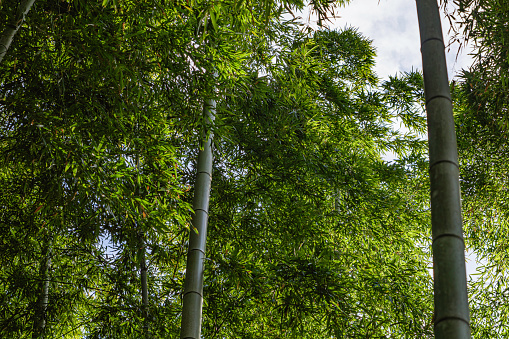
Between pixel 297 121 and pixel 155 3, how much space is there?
1.76 metres

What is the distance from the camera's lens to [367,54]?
581 centimetres

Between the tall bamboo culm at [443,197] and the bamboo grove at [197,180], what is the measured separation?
3.86 ft

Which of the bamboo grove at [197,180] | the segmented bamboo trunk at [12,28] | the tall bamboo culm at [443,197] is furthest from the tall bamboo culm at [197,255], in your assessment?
the tall bamboo culm at [443,197]

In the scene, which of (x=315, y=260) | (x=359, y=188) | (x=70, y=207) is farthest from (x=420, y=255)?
(x=70, y=207)

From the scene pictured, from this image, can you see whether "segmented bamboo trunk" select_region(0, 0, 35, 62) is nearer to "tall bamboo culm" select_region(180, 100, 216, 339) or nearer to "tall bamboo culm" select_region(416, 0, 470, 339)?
"tall bamboo culm" select_region(180, 100, 216, 339)

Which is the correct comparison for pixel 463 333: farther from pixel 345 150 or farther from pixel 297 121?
pixel 345 150

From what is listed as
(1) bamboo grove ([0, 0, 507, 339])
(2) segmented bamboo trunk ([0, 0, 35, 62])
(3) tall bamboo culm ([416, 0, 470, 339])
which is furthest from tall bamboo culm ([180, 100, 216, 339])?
(3) tall bamboo culm ([416, 0, 470, 339])

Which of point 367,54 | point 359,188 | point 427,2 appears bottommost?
point 427,2

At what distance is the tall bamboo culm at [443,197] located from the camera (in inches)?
56.7

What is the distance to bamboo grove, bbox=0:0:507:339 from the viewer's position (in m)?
3.06

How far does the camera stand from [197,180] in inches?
142

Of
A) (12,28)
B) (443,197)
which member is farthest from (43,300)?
(443,197)

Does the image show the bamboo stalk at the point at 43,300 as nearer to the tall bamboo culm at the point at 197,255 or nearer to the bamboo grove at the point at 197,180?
the bamboo grove at the point at 197,180

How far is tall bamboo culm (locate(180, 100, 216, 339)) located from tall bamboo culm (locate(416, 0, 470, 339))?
179 cm
